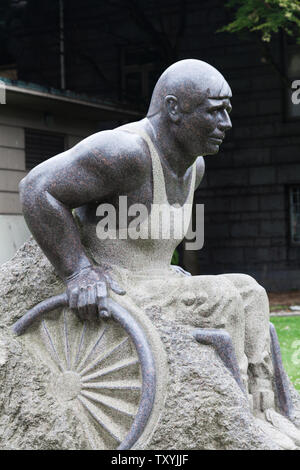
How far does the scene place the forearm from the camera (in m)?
3.63

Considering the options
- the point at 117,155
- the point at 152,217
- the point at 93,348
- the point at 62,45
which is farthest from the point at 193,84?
the point at 62,45

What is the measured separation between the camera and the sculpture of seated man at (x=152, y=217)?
3.61 metres

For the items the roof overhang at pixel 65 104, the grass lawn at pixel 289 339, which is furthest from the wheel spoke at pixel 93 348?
the roof overhang at pixel 65 104

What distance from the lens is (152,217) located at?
3840 millimetres

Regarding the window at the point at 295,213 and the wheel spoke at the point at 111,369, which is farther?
the window at the point at 295,213

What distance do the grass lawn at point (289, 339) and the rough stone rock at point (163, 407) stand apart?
331 centimetres

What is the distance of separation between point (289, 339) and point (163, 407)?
564cm

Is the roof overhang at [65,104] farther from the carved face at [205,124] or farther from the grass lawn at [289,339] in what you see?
the carved face at [205,124]

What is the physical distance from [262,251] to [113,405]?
493 inches

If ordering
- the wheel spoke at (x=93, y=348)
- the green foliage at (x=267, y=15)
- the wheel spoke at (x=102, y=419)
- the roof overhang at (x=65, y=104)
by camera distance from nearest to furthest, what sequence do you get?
the wheel spoke at (x=102, y=419), the wheel spoke at (x=93, y=348), the roof overhang at (x=65, y=104), the green foliage at (x=267, y=15)

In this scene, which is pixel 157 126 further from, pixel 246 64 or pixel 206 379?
pixel 246 64

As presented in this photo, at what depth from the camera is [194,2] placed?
53.1 ft

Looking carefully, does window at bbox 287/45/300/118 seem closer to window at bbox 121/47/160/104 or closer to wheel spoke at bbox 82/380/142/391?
window at bbox 121/47/160/104

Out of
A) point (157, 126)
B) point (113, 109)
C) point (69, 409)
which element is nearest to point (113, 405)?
point (69, 409)
